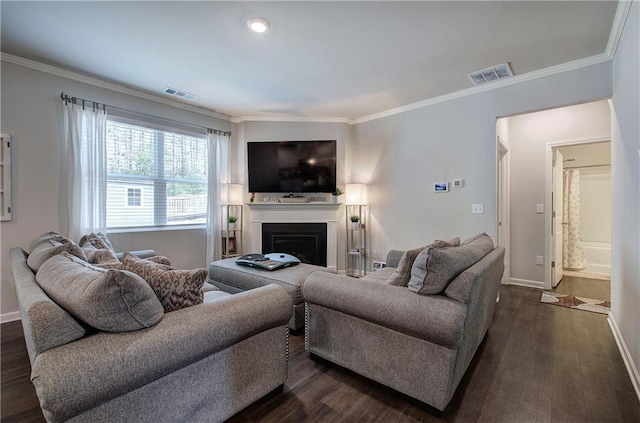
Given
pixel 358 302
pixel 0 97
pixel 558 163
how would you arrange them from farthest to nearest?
1. pixel 558 163
2. pixel 0 97
3. pixel 358 302

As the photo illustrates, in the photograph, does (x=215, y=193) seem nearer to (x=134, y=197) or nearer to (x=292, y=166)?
(x=134, y=197)

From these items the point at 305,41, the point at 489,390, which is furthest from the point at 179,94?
the point at 489,390

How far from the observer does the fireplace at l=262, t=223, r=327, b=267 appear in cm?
463

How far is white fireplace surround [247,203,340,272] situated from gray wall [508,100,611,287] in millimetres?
2670

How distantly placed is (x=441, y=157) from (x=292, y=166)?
2.23 m

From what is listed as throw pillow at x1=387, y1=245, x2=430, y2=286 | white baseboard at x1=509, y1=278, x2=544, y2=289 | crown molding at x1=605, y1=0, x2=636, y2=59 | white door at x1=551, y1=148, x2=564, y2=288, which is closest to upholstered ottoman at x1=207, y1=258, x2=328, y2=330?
throw pillow at x1=387, y1=245, x2=430, y2=286

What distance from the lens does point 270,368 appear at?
1652mm

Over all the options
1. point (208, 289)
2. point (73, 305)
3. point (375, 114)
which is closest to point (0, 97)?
point (208, 289)

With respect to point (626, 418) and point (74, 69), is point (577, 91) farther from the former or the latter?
point (74, 69)

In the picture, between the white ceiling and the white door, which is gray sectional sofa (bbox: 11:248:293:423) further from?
the white door

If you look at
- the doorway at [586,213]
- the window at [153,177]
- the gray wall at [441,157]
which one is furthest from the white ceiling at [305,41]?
the doorway at [586,213]

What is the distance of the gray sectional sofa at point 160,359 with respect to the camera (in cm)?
97

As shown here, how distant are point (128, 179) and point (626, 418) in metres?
4.91

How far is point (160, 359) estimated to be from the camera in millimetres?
1153
